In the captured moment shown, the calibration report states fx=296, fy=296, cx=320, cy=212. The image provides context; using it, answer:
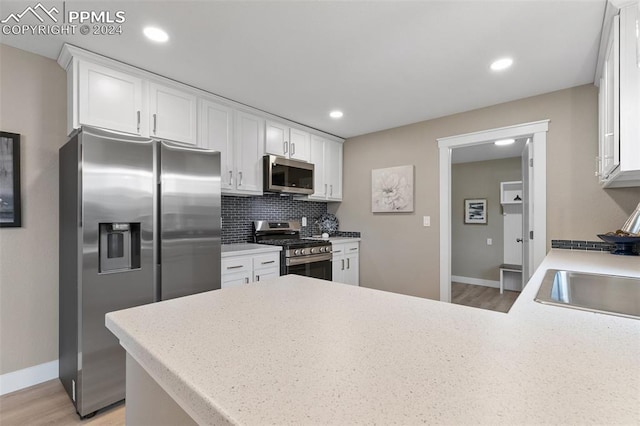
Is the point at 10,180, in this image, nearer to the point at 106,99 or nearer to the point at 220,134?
the point at 106,99

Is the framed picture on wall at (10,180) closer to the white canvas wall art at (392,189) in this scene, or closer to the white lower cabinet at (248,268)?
the white lower cabinet at (248,268)

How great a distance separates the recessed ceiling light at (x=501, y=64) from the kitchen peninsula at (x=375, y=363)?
199cm

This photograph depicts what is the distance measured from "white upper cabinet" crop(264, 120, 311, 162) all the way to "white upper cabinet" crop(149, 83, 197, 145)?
881 millimetres

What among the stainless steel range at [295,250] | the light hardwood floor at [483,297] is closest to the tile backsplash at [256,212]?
the stainless steel range at [295,250]

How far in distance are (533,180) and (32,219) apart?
4.20m

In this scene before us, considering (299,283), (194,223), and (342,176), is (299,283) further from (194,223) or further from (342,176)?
(342,176)

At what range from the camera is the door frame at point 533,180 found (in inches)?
109

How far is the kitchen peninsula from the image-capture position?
0.43m

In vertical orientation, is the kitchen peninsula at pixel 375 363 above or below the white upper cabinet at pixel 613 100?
below

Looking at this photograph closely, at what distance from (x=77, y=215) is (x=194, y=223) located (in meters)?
0.69

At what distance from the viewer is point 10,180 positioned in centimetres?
201

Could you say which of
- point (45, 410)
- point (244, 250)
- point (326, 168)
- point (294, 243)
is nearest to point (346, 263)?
point (294, 243)

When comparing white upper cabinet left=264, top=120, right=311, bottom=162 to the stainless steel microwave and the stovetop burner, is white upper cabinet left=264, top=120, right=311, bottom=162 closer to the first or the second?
the stainless steel microwave

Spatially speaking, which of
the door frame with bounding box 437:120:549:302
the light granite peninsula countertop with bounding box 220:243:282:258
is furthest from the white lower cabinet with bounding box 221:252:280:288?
the door frame with bounding box 437:120:549:302
